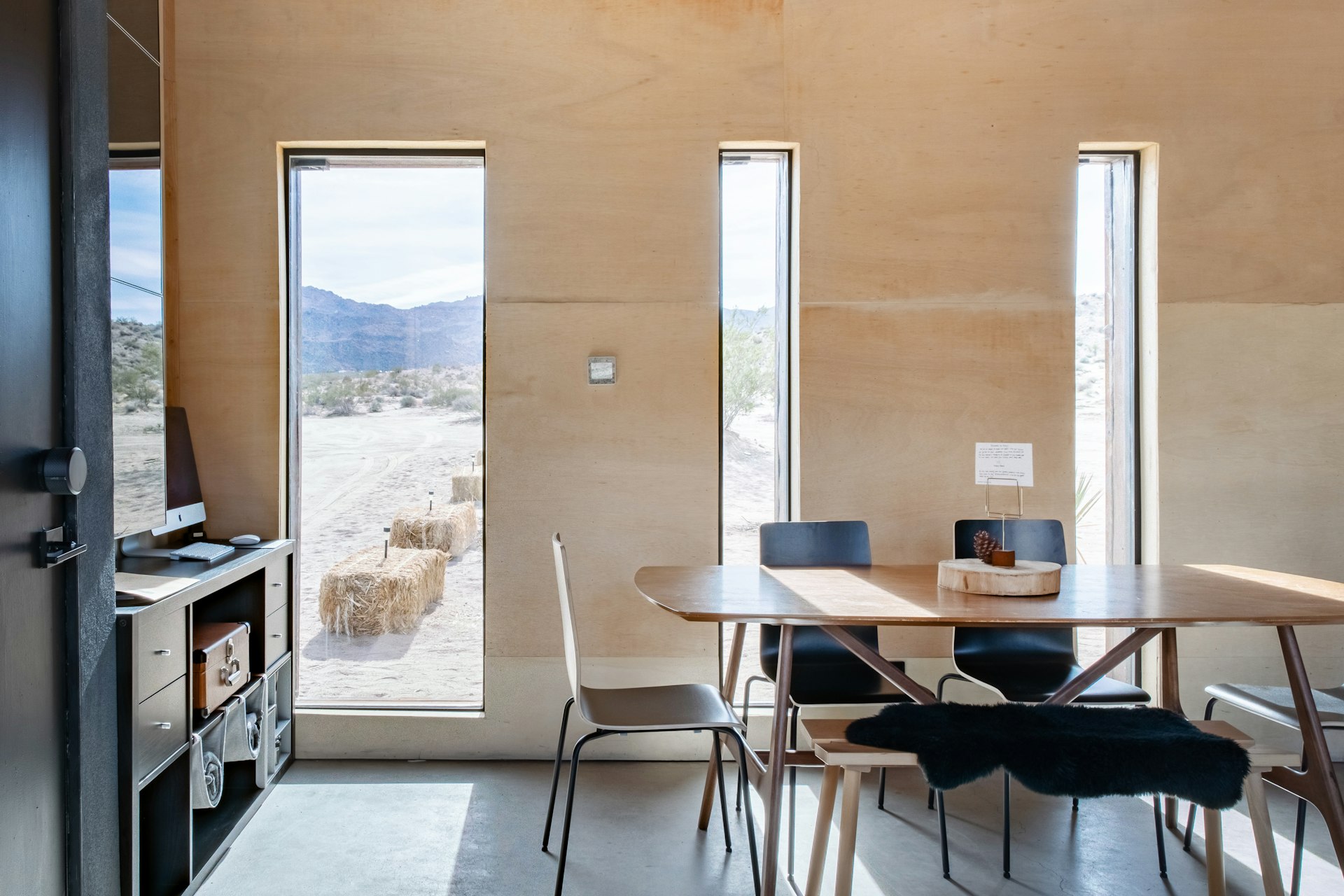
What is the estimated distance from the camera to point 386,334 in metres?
3.72

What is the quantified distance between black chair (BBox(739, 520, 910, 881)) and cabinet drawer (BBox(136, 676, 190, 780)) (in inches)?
74.0

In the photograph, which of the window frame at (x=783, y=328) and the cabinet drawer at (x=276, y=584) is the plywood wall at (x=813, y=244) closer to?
the window frame at (x=783, y=328)

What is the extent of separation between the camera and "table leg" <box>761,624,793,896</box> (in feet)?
7.53

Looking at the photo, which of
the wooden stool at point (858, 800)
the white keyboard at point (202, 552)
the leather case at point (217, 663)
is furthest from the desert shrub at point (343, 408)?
the wooden stool at point (858, 800)

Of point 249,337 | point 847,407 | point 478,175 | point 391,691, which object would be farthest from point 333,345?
point 847,407

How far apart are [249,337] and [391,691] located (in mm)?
1676

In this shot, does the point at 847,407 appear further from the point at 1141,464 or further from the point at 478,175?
the point at 478,175

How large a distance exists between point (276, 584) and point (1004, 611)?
273 centimetres

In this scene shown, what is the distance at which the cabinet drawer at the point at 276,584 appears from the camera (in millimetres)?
3207

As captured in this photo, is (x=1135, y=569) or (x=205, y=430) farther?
(x=205, y=430)

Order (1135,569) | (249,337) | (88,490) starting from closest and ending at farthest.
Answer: (88,490), (1135,569), (249,337)

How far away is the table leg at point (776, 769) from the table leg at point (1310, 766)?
1.49 m

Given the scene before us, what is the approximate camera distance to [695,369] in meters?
3.60

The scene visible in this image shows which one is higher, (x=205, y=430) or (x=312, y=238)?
(x=312, y=238)
